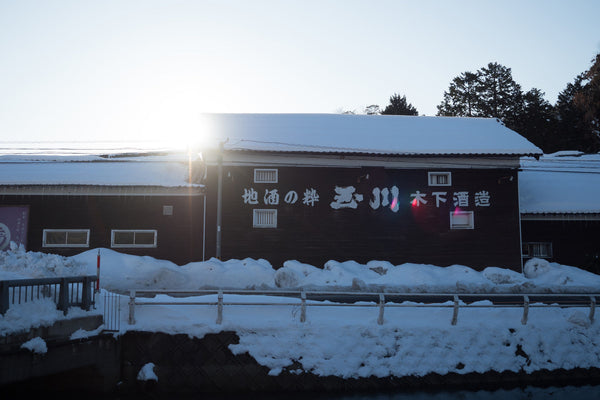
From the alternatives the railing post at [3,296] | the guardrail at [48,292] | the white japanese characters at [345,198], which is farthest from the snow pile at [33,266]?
the white japanese characters at [345,198]

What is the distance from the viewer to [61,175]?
87.9 ft

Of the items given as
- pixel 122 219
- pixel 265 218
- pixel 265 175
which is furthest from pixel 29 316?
pixel 265 175

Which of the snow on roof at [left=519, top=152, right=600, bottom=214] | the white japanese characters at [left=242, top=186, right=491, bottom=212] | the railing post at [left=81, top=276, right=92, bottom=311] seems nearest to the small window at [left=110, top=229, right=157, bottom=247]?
the white japanese characters at [left=242, top=186, right=491, bottom=212]

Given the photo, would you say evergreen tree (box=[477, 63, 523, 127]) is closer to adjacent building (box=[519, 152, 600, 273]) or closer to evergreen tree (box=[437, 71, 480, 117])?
evergreen tree (box=[437, 71, 480, 117])

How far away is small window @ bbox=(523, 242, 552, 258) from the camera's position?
27.8 metres

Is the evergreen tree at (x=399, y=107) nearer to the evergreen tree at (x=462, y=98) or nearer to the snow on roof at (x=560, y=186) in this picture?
the evergreen tree at (x=462, y=98)

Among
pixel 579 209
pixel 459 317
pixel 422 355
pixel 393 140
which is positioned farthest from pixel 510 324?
pixel 579 209

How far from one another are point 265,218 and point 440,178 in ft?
28.6

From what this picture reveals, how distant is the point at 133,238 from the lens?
83.4ft

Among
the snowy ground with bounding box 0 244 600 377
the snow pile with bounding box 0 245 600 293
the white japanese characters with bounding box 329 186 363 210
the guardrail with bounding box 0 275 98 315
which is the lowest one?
the snowy ground with bounding box 0 244 600 377

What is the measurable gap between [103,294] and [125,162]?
17277 millimetres

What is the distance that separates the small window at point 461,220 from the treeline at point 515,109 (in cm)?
3164

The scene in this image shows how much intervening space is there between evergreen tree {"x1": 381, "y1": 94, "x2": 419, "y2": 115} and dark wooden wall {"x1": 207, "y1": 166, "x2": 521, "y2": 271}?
3353cm

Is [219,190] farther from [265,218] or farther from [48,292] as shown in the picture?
[48,292]
